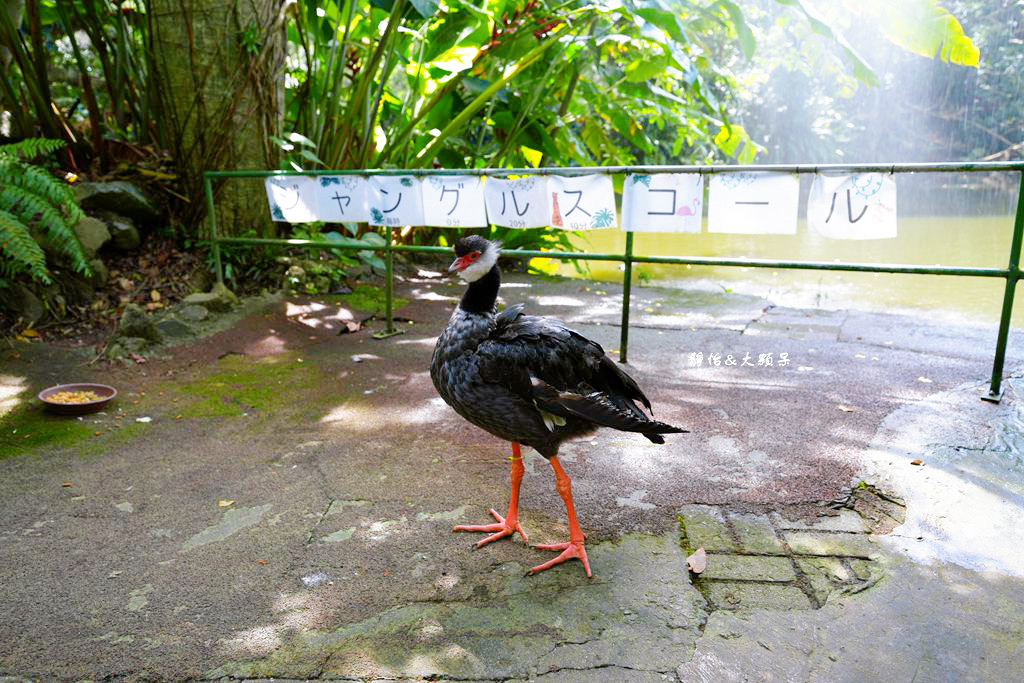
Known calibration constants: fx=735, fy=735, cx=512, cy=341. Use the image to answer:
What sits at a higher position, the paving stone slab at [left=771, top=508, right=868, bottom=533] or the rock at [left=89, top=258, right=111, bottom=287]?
the rock at [left=89, top=258, right=111, bottom=287]

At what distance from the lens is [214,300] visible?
18.0ft

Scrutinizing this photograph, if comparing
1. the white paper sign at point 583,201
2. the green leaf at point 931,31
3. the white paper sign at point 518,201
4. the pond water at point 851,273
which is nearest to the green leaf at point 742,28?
the green leaf at point 931,31

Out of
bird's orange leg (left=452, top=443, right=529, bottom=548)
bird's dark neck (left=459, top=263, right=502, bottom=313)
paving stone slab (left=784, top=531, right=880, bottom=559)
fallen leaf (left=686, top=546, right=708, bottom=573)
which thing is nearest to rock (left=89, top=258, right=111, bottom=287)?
bird's dark neck (left=459, top=263, right=502, bottom=313)

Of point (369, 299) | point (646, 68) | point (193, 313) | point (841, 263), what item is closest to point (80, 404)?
point (193, 313)

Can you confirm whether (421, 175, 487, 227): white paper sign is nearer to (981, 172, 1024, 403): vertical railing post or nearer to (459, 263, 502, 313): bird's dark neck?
(459, 263, 502, 313): bird's dark neck

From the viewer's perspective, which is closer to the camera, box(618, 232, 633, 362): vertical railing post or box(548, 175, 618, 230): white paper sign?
box(548, 175, 618, 230): white paper sign

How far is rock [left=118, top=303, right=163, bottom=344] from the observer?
4.80 m

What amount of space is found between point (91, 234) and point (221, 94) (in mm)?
1524

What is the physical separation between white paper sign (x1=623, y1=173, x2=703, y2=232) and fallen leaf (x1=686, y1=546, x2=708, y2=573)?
2176mm

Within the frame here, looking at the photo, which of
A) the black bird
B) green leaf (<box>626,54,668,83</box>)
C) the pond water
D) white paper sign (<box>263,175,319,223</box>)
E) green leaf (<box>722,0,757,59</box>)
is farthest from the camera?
the pond water

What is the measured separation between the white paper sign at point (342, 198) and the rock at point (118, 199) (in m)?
1.65

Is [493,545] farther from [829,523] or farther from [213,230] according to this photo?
[213,230]

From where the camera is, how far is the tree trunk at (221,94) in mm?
5766

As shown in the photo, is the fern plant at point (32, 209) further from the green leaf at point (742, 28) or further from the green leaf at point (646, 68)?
the green leaf at point (646, 68)
